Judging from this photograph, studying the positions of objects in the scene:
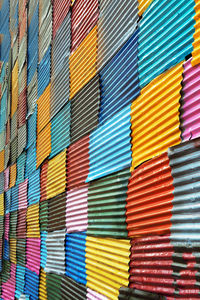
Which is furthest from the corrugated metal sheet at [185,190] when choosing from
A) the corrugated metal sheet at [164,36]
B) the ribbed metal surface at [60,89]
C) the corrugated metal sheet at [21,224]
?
the corrugated metal sheet at [21,224]

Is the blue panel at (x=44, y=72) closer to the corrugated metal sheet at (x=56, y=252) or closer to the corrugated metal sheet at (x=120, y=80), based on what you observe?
the corrugated metal sheet at (x=120, y=80)

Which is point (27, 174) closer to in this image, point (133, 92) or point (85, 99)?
point (85, 99)

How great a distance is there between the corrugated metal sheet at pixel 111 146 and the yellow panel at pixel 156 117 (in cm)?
13

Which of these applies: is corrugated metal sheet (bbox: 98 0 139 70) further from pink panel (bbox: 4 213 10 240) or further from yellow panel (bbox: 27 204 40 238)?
pink panel (bbox: 4 213 10 240)

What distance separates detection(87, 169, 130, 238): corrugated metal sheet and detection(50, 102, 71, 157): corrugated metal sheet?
1230 millimetres

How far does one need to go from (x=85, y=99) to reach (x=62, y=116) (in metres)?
0.91

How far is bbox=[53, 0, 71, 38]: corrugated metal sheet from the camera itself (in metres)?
5.65

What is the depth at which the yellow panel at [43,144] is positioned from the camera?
6016mm

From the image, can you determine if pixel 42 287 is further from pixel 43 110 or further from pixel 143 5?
pixel 143 5

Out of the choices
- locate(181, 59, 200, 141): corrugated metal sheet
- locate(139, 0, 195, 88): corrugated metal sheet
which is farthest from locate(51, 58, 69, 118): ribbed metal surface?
locate(181, 59, 200, 141): corrugated metal sheet

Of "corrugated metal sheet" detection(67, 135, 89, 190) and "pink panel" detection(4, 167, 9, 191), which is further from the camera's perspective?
"pink panel" detection(4, 167, 9, 191)

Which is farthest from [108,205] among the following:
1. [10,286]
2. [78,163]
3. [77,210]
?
[10,286]

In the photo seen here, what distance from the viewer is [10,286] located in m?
8.20

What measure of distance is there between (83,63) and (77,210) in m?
1.98
